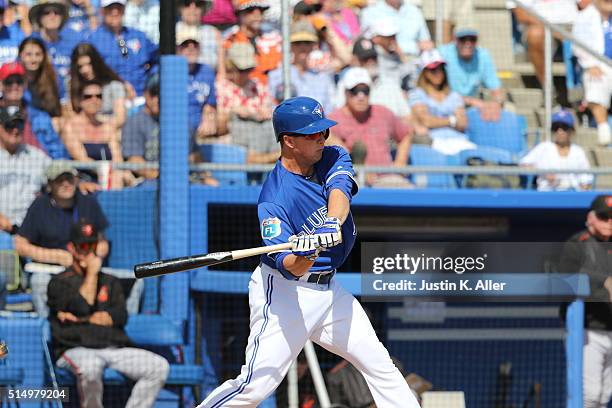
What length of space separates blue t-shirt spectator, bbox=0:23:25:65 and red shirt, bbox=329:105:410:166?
2.28 metres

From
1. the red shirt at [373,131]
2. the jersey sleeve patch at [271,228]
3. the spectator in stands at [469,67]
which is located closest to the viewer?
the jersey sleeve patch at [271,228]

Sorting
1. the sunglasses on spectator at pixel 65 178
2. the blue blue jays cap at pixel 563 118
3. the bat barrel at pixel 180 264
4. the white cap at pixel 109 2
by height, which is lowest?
the bat barrel at pixel 180 264

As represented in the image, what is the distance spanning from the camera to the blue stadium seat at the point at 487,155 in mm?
8188

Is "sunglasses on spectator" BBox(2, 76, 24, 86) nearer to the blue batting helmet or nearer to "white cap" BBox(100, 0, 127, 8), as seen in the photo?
"white cap" BBox(100, 0, 127, 8)

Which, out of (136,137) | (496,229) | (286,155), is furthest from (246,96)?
(286,155)

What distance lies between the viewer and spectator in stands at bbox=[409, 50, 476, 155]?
837 centimetres

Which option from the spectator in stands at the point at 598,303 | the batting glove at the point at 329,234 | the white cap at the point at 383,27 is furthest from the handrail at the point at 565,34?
the batting glove at the point at 329,234

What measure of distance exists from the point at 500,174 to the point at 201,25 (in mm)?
→ 2415

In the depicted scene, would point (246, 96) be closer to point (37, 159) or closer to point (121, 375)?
point (37, 159)

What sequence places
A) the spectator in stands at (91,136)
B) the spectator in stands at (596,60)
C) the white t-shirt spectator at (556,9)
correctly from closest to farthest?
the spectator in stands at (91,136) → the spectator in stands at (596,60) → the white t-shirt spectator at (556,9)

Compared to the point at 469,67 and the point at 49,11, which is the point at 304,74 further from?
the point at 49,11

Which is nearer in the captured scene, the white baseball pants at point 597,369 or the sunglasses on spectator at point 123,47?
the white baseball pants at point 597,369

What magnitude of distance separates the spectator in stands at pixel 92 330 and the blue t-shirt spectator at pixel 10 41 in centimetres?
146

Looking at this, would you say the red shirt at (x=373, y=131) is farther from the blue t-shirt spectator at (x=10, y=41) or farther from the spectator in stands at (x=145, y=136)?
the blue t-shirt spectator at (x=10, y=41)
